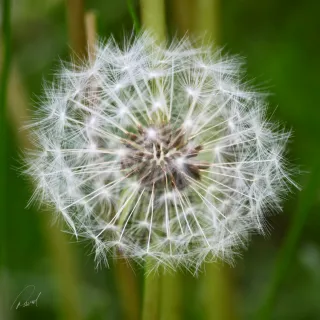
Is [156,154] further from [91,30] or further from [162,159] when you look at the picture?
[91,30]

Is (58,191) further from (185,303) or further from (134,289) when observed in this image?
(185,303)

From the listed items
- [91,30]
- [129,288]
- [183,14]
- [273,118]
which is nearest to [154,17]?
[91,30]

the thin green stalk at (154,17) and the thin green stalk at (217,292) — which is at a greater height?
the thin green stalk at (154,17)

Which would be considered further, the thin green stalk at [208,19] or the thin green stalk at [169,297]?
the thin green stalk at [208,19]
